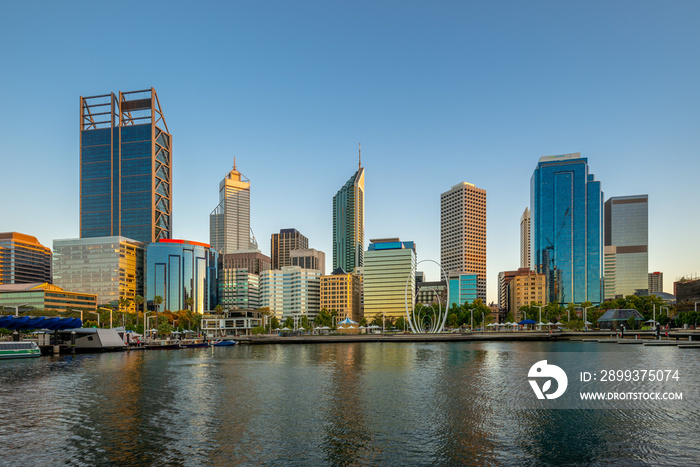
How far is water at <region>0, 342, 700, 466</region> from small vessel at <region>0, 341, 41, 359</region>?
44227 mm

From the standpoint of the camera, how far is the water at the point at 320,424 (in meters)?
34.3

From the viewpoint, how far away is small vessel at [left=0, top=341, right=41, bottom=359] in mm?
110100

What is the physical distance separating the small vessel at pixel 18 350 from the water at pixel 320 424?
145 feet

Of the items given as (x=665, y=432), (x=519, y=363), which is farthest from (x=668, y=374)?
(x=665, y=432)

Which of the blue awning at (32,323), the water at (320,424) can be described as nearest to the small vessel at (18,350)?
the blue awning at (32,323)

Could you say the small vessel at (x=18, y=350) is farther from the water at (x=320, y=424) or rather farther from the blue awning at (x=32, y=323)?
the water at (x=320, y=424)

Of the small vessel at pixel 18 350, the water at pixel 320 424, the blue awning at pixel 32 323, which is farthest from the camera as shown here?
the blue awning at pixel 32 323

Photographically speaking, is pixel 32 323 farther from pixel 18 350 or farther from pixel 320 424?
pixel 320 424

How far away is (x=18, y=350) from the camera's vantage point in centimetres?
11294

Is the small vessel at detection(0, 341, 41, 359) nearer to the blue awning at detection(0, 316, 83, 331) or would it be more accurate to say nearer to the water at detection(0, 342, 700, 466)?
the blue awning at detection(0, 316, 83, 331)

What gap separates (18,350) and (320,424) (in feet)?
Result: 323

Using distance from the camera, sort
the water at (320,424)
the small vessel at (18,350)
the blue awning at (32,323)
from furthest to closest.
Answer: the blue awning at (32,323) < the small vessel at (18,350) < the water at (320,424)

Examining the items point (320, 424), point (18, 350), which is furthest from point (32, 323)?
point (320, 424)

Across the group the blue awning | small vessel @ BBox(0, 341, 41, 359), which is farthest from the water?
the blue awning
